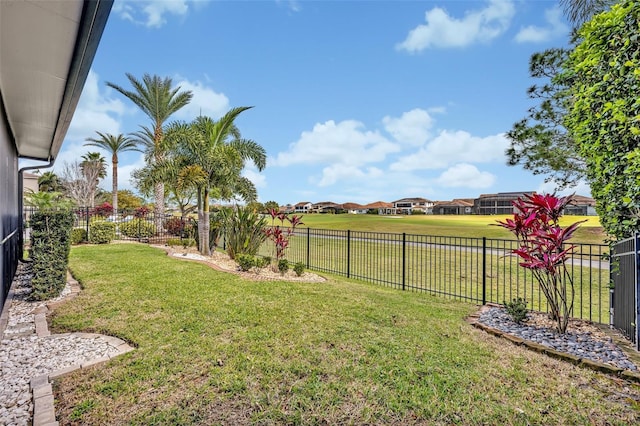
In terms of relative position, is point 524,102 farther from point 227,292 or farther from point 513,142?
point 227,292

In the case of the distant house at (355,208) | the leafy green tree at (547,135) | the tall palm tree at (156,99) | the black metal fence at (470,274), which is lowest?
the black metal fence at (470,274)

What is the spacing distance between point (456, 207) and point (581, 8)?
3651 cm

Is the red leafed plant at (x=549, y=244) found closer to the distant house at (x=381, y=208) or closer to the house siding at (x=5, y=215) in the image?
the house siding at (x=5, y=215)

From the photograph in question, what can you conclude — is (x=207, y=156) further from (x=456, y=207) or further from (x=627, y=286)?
(x=456, y=207)

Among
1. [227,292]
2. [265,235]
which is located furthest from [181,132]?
[227,292]

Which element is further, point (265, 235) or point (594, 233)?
point (594, 233)

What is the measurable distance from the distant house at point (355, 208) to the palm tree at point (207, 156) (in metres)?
39.5

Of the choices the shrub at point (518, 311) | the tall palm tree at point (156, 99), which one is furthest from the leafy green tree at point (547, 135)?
the tall palm tree at point (156, 99)

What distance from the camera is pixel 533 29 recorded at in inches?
369

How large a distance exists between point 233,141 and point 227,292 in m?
8.13

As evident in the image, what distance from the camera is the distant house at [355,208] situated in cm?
5059

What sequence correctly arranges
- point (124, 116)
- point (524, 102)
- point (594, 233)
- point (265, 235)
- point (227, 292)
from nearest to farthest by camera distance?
point (227, 292) → point (265, 235) → point (524, 102) → point (594, 233) → point (124, 116)

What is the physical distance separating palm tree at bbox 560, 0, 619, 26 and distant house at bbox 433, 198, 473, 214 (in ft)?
110

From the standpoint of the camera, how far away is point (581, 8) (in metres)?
8.25
